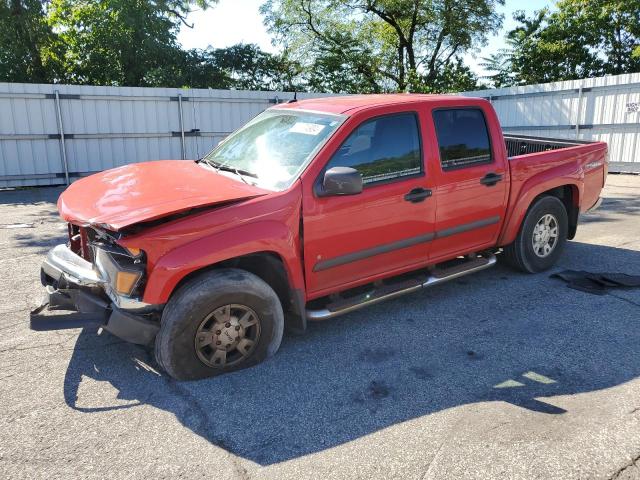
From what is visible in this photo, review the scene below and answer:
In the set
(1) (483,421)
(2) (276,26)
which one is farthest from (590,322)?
(2) (276,26)

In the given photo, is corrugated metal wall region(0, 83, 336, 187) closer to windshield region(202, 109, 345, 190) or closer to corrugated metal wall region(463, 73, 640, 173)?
corrugated metal wall region(463, 73, 640, 173)

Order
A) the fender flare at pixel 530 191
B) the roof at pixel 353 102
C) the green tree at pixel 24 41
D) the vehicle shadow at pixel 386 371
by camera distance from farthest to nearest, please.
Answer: the green tree at pixel 24 41
the fender flare at pixel 530 191
the roof at pixel 353 102
the vehicle shadow at pixel 386 371

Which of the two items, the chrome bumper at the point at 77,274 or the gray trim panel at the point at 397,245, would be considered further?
the gray trim panel at the point at 397,245

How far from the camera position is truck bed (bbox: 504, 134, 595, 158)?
20.6 ft

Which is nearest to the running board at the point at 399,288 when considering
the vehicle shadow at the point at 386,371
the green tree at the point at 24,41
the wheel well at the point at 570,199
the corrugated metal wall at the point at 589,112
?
the vehicle shadow at the point at 386,371

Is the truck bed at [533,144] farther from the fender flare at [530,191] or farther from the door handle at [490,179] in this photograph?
the door handle at [490,179]

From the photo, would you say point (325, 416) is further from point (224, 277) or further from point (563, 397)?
point (563, 397)

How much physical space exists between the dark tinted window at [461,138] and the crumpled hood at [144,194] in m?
A: 1.77

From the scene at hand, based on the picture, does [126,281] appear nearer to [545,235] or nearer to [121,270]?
[121,270]

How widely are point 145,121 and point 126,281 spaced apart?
10.4 m

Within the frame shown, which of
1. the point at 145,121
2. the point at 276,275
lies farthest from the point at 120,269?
the point at 145,121

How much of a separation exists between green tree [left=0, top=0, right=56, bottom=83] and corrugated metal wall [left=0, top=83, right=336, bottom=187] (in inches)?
276

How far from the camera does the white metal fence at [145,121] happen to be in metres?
11.6

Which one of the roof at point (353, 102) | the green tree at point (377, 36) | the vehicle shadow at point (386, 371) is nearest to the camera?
the vehicle shadow at point (386, 371)
